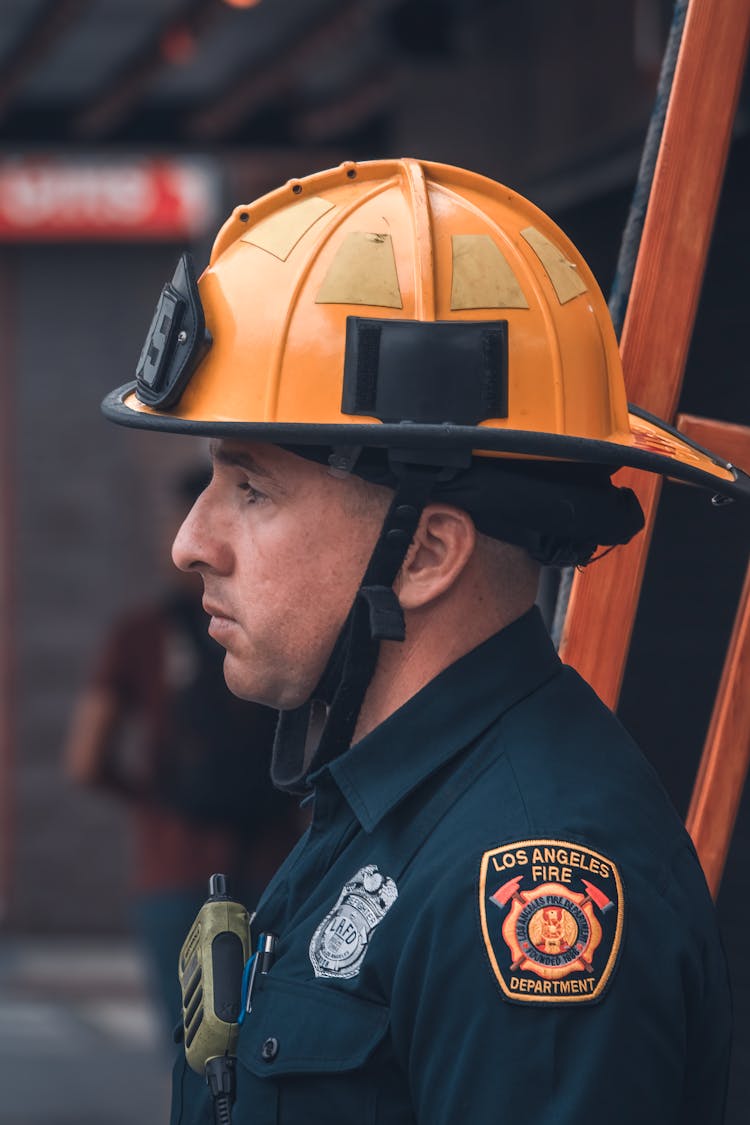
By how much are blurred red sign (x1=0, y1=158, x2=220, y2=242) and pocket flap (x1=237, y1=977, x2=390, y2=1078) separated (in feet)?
27.6

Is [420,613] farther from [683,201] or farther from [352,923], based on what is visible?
[683,201]

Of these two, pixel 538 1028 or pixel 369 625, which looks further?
pixel 369 625

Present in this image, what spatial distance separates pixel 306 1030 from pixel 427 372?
65cm

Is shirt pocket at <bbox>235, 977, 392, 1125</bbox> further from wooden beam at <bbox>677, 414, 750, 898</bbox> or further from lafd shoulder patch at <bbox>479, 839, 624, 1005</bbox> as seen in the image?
wooden beam at <bbox>677, 414, 750, 898</bbox>

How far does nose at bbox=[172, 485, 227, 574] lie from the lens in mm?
1989

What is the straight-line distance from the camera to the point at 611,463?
1904 millimetres

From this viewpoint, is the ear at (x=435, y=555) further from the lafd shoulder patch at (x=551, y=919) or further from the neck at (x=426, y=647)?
the lafd shoulder patch at (x=551, y=919)

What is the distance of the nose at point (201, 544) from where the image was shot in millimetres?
1989

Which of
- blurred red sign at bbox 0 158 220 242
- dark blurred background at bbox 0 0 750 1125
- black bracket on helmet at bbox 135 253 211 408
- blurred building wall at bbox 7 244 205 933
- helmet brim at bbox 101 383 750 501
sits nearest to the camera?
helmet brim at bbox 101 383 750 501

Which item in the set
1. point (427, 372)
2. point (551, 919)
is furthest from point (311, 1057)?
point (427, 372)

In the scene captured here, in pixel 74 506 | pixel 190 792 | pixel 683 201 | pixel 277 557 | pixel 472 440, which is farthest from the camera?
pixel 74 506

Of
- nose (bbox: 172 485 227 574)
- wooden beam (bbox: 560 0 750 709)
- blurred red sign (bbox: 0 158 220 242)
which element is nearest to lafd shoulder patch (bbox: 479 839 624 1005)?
nose (bbox: 172 485 227 574)

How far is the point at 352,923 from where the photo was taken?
1.78 m

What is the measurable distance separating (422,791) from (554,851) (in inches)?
9.5
